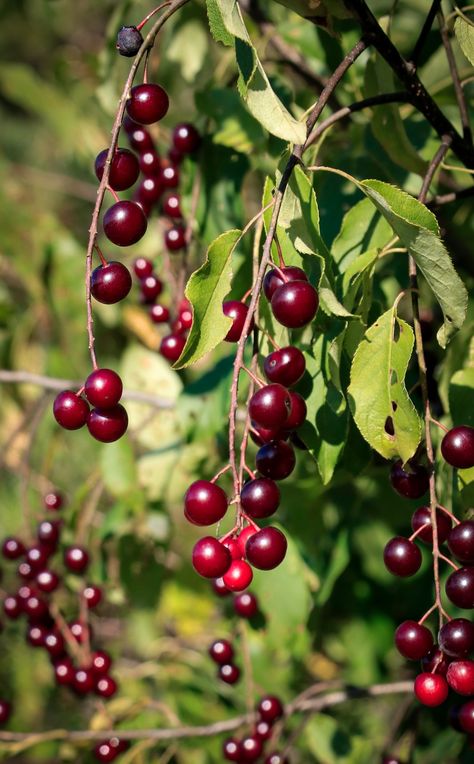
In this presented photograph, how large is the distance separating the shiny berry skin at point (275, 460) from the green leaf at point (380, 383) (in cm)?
7

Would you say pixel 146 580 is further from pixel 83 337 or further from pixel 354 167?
pixel 354 167

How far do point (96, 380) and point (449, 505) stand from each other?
0.41 meters

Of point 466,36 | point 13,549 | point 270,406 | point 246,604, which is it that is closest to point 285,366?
point 270,406

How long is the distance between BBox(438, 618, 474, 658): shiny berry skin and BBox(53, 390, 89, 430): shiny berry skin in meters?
0.38

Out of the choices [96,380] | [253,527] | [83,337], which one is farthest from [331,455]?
[83,337]

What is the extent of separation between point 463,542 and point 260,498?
18 cm

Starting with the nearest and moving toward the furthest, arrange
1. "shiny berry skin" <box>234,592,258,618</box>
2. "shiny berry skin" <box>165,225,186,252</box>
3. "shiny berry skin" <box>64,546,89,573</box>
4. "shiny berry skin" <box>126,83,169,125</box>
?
"shiny berry skin" <box>126,83,169,125</box> → "shiny berry skin" <box>165,225,186,252</box> → "shiny berry skin" <box>234,592,258,618</box> → "shiny berry skin" <box>64,546,89,573</box>

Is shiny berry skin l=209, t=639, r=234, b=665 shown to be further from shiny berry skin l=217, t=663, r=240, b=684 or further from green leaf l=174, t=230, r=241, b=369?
green leaf l=174, t=230, r=241, b=369

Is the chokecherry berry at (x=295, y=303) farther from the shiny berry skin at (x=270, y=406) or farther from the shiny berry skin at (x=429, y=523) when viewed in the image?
the shiny berry skin at (x=429, y=523)

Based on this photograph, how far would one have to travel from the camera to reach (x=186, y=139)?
1.24 meters

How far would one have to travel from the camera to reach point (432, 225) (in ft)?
2.45

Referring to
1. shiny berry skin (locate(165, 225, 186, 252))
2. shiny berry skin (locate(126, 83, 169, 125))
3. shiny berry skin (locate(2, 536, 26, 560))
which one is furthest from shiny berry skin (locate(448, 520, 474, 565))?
shiny berry skin (locate(2, 536, 26, 560))

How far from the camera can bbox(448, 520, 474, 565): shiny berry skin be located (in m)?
0.75

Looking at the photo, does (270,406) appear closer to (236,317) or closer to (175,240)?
(236,317)
